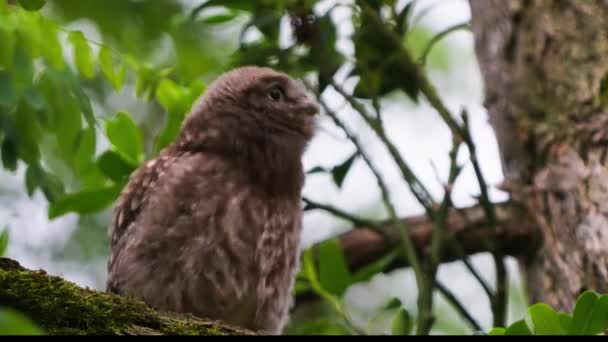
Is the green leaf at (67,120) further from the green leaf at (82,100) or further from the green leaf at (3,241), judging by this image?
the green leaf at (3,241)

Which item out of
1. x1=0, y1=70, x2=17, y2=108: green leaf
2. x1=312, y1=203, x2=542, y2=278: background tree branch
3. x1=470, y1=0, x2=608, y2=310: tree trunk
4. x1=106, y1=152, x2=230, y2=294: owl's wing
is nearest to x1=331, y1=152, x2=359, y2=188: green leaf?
x1=312, y1=203, x2=542, y2=278: background tree branch

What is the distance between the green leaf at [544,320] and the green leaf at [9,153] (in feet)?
6.29

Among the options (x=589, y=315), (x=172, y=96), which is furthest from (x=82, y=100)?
(x=589, y=315)

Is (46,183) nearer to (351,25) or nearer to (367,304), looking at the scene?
(351,25)

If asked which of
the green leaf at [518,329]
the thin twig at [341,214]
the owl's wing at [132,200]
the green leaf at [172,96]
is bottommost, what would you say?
the green leaf at [518,329]

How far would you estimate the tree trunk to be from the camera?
10.3 ft

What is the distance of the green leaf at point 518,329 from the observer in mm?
2090

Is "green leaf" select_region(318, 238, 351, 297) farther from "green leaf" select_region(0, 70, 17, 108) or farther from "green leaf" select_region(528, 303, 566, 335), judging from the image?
"green leaf" select_region(528, 303, 566, 335)

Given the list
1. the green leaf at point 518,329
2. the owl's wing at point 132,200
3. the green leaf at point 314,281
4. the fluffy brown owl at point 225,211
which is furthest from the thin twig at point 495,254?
the owl's wing at point 132,200

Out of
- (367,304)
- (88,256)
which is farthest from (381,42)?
(367,304)

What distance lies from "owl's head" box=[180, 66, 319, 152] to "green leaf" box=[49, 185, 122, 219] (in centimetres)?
37

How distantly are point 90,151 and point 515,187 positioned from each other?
1.71 meters

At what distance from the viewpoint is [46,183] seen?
10.7 feet

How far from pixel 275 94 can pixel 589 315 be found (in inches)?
74.9
